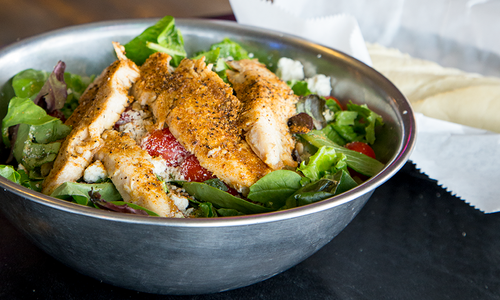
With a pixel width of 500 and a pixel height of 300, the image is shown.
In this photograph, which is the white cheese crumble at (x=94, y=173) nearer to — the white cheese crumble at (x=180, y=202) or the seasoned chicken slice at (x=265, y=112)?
the white cheese crumble at (x=180, y=202)

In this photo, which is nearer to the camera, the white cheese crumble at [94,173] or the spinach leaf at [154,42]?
the white cheese crumble at [94,173]

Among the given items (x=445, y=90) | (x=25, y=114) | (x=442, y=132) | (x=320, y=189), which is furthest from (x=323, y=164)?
(x=445, y=90)

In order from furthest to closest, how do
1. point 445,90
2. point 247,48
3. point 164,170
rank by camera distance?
point 445,90 < point 247,48 < point 164,170

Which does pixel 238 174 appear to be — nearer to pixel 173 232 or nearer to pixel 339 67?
pixel 173 232

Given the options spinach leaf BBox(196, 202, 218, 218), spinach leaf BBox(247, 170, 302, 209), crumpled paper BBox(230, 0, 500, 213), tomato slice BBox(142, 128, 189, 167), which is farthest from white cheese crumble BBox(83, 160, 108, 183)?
crumpled paper BBox(230, 0, 500, 213)

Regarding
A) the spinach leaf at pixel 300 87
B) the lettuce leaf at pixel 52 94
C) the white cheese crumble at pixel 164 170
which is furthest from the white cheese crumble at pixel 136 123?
the spinach leaf at pixel 300 87

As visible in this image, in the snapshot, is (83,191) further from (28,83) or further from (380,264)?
(380,264)
